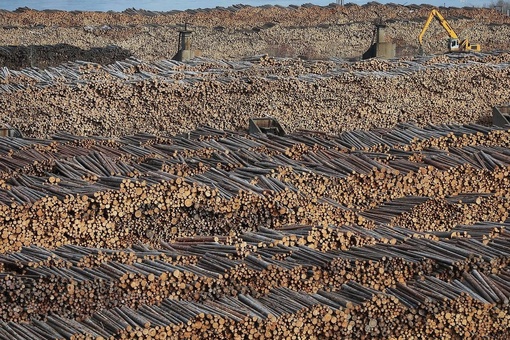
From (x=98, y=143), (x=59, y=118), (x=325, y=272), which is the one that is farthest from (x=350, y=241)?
(x=59, y=118)

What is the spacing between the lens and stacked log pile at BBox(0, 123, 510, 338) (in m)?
8.66

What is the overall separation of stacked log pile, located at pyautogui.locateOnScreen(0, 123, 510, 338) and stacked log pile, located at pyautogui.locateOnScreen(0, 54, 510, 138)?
459 cm

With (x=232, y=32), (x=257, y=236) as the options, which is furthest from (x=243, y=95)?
(x=232, y=32)

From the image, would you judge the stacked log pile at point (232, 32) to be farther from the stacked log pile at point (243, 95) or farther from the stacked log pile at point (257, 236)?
the stacked log pile at point (257, 236)

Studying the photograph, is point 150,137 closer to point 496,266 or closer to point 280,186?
point 280,186

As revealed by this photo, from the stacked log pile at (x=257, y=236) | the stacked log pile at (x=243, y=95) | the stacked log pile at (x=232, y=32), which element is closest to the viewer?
the stacked log pile at (x=257, y=236)

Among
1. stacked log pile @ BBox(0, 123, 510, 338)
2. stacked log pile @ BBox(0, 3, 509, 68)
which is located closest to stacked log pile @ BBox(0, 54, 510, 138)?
stacked log pile @ BBox(0, 123, 510, 338)

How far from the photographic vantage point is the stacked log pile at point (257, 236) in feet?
28.4

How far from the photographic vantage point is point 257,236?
9.84 metres

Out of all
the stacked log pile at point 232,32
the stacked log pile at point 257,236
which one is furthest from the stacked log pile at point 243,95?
the stacked log pile at point 232,32

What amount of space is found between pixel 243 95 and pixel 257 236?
9.38m

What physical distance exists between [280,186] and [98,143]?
3882 mm

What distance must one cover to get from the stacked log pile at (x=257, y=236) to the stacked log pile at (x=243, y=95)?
459 centimetres

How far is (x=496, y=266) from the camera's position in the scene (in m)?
9.30
